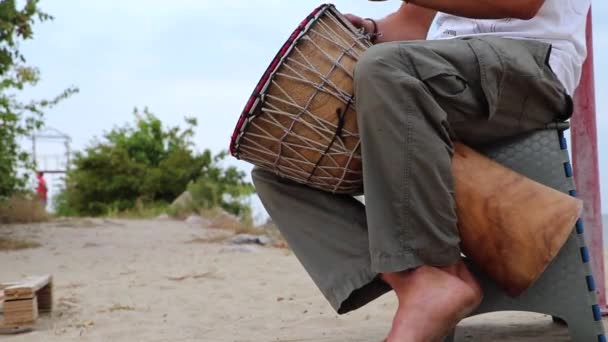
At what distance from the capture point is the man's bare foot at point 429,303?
1.90 metres

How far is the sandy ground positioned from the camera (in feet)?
9.91

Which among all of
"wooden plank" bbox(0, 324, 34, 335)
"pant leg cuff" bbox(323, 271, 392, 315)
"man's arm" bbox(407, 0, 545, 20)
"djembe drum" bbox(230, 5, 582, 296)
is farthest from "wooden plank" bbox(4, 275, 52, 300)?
"man's arm" bbox(407, 0, 545, 20)

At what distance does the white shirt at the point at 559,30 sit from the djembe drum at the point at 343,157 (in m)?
0.36

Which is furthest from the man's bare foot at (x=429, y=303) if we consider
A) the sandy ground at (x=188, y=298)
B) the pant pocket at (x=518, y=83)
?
the sandy ground at (x=188, y=298)

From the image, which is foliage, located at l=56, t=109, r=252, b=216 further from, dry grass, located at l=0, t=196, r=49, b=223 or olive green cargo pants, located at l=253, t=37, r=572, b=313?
olive green cargo pants, located at l=253, t=37, r=572, b=313

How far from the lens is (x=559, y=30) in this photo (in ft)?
7.02

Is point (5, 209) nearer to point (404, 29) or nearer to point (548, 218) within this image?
point (404, 29)

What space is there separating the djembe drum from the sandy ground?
652 millimetres

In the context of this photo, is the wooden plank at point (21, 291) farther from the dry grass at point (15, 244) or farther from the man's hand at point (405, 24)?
the dry grass at point (15, 244)

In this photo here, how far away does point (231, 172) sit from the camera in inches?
606

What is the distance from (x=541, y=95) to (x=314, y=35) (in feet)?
2.12

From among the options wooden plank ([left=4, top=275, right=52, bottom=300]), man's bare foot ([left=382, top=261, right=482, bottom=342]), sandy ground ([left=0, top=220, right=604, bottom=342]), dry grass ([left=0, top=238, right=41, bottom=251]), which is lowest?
dry grass ([left=0, top=238, right=41, bottom=251])

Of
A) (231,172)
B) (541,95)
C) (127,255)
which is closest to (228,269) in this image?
(127,255)

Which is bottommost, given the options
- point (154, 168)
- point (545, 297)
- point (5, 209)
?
point (154, 168)
